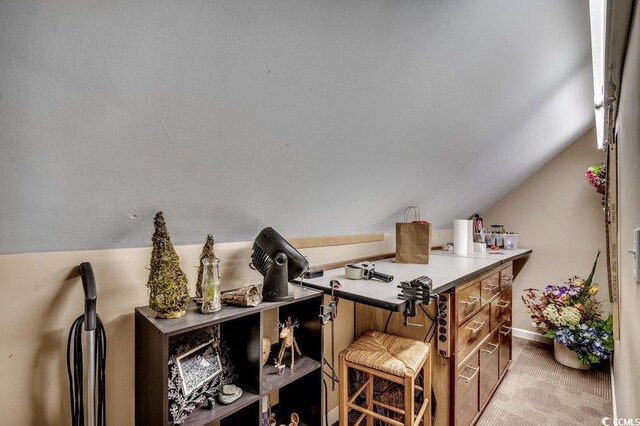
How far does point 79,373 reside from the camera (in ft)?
3.20

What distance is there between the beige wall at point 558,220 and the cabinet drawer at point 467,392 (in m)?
1.90

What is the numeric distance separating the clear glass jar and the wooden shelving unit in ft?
0.09

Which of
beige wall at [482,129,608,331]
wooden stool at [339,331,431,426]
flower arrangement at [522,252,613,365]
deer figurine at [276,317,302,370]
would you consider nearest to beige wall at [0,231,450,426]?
deer figurine at [276,317,302,370]

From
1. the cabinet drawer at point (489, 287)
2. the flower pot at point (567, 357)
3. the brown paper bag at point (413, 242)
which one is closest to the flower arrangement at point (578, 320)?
the flower pot at point (567, 357)

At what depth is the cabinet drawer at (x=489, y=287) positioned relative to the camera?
79.1 inches

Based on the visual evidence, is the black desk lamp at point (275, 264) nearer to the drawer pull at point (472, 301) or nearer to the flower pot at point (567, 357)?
the drawer pull at point (472, 301)

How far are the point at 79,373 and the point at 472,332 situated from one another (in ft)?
6.21

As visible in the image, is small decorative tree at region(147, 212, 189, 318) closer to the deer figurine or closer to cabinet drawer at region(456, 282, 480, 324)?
the deer figurine

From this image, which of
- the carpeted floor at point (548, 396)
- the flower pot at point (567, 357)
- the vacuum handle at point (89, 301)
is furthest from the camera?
the flower pot at point (567, 357)

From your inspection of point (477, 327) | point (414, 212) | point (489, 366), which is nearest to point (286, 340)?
point (477, 327)

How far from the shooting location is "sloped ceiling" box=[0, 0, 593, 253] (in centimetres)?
72

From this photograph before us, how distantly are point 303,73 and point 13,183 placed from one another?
33.7 inches

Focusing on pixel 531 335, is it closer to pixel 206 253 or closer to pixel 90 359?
pixel 206 253

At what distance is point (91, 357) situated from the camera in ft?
2.91
